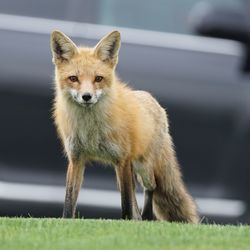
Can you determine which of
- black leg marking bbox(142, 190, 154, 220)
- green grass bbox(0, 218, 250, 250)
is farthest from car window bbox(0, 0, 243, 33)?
green grass bbox(0, 218, 250, 250)

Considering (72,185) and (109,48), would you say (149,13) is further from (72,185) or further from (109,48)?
(72,185)

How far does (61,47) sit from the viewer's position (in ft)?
28.6

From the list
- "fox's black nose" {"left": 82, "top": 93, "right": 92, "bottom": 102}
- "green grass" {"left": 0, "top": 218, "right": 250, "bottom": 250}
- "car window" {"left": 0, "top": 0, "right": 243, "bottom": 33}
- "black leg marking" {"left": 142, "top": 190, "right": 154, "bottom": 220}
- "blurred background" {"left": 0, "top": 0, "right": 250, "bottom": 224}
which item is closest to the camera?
"green grass" {"left": 0, "top": 218, "right": 250, "bottom": 250}

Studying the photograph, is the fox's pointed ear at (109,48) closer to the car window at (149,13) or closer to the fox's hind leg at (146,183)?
the car window at (149,13)

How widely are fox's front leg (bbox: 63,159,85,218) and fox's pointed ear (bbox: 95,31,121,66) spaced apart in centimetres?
69

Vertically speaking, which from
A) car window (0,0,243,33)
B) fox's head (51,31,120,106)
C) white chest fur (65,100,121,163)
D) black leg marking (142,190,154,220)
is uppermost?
car window (0,0,243,33)

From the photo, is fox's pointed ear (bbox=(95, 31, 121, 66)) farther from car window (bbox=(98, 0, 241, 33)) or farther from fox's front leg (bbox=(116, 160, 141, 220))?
fox's front leg (bbox=(116, 160, 141, 220))

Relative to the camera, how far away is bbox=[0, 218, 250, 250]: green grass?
22.3 feet

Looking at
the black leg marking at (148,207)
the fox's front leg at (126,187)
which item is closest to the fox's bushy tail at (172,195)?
the black leg marking at (148,207)

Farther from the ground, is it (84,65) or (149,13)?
(149,13)

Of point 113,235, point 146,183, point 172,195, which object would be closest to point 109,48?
point 146,183

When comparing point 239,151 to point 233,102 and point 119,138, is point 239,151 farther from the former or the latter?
point 119,138

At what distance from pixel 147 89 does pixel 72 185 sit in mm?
950

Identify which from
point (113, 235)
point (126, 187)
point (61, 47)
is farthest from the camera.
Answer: point (61, 47)
